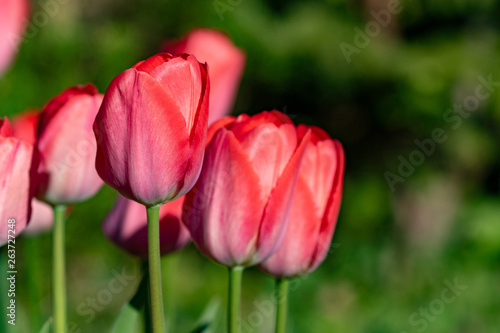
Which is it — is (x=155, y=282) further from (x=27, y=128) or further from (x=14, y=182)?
(x=27, y=128)

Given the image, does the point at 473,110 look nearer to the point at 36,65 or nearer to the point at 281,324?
the point at 36,65

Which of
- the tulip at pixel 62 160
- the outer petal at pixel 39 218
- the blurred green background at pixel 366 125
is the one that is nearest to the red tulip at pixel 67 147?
the tulip at pixel 62 160

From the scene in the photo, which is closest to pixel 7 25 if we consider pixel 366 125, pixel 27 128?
pixel 27 128

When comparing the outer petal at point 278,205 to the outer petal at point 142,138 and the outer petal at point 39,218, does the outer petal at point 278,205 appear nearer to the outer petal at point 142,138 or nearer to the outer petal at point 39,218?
the outer petal at point 142,138

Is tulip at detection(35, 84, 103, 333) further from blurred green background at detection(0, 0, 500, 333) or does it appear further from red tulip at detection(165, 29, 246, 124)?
blurred green background at detection(0, 0, 500, 333)

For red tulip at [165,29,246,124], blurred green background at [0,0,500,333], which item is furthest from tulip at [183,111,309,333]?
blurred green background at [0,0,500,333]

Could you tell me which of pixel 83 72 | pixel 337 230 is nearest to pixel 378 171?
pixel 337 230
